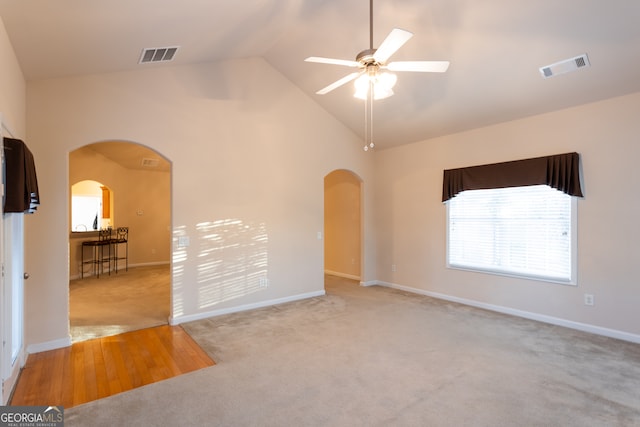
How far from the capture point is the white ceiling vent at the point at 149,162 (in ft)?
26.6

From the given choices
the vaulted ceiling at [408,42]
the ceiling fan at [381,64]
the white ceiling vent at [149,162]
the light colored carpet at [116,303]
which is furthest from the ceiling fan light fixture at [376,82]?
the white ceiling vent at [149,162]

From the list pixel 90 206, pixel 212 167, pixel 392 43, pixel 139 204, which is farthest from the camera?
pixel 90 206

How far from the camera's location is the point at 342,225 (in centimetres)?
753

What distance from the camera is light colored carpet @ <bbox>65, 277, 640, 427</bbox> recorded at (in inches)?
91.3

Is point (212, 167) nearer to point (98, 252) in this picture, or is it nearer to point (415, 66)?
point (415, 66)

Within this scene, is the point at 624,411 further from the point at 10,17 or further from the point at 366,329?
the point at 10,17

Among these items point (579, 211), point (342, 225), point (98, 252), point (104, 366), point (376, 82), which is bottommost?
point (104, 366)

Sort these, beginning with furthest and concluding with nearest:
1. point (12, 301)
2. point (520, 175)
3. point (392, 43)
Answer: point (520, 175) < point (12, 301) < point (392, 43)

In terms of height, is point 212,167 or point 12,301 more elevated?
→ point 212,167

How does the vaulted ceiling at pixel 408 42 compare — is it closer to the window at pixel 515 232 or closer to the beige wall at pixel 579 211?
the beige wall at pixel 579 211

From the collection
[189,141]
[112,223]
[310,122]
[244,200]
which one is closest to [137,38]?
[189,141]

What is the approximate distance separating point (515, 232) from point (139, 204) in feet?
28.5

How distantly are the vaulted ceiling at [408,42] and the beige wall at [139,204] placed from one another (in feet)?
16.2

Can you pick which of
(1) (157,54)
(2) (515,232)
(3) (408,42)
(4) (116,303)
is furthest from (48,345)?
(2) (515,232)
